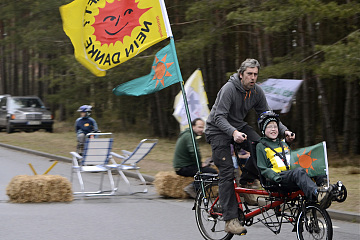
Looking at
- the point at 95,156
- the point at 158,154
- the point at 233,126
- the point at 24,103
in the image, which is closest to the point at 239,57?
the point at 158,154

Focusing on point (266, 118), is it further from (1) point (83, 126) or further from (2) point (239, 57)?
(2) point (239, 57)

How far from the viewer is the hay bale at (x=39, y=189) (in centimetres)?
999

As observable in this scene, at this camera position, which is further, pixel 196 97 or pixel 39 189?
pixel 196 97

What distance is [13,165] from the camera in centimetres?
1641

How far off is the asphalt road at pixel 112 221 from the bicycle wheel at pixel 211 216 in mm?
400

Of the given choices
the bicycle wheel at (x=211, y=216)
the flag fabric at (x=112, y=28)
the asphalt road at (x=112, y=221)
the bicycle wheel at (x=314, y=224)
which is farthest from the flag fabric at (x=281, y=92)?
the bicycle wheel at (x=314, y=224)

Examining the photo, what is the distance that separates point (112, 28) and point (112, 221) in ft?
9.50

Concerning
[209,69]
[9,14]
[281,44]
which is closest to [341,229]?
[281,44]

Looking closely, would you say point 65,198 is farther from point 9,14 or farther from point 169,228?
point 9,14

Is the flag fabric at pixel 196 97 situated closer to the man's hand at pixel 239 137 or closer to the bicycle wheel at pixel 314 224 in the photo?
the man's hand at pixel 239 137

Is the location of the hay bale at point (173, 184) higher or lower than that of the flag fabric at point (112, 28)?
lower

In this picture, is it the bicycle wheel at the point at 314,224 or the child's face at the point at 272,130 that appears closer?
the bicycle wheel at the point at 314,224

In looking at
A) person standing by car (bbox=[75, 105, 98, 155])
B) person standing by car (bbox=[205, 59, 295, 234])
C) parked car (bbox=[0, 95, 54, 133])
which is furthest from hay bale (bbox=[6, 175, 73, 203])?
parked car (bbox=[0, 95, 54, 133])

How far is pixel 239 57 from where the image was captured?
24203mm
